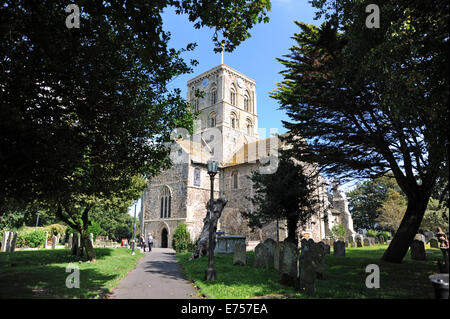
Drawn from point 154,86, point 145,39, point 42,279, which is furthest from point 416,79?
point 42,279

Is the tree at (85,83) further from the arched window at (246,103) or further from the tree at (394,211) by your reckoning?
the arched window at (246,103)

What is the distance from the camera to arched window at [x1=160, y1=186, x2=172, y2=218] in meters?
30.0

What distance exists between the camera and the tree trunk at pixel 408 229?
1143cm

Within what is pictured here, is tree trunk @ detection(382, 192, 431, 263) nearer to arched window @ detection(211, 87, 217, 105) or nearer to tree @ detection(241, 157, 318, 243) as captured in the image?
tree @ detection(241, 157, 318, 243)

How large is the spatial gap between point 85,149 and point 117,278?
4.63m

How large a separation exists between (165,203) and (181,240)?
7.64 meters

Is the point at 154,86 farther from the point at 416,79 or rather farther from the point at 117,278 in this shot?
the point at 416,79

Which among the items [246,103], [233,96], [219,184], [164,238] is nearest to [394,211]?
[219,184]

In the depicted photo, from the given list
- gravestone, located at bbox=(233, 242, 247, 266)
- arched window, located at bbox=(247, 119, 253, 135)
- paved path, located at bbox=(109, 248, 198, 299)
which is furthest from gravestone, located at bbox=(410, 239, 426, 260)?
arched window, located at bbox=(247, 119, 253, 135)

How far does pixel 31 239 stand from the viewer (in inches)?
1040

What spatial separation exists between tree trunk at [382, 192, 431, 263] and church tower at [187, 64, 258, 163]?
83.7 ft

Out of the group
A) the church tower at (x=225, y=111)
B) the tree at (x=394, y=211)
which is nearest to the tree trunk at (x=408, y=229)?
the church tower at (x=225, y=111)

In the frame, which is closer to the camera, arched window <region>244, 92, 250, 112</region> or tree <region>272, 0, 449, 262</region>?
tree <region>272, 0, 449, 262</region>

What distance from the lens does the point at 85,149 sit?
24.7 feet
